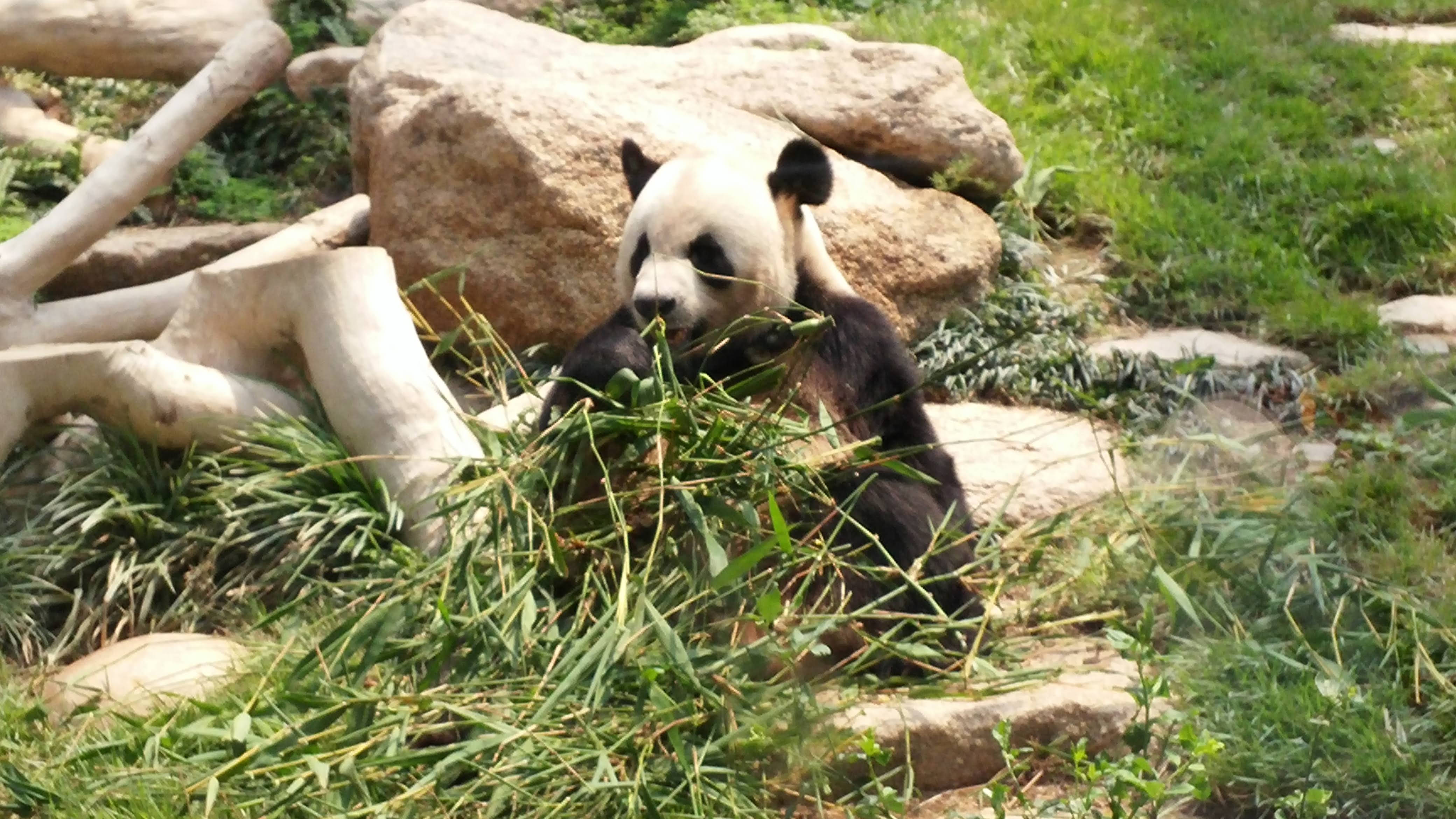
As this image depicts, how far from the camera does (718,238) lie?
3.96 m

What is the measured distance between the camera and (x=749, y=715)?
2.77 metres

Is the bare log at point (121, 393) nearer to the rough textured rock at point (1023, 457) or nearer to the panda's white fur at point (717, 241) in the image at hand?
the panda's white fur at point (717, 241)

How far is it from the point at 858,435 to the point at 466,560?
1377 mm

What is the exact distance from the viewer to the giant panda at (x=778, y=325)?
3.64 m

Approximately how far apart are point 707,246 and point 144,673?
2.08 metres

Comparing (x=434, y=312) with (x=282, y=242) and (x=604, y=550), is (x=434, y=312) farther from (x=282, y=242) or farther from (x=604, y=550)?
(x=604, y=550)

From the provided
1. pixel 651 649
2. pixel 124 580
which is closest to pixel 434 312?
pixel 124 580

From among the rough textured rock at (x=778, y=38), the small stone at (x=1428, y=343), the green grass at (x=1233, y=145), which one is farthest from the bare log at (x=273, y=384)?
the small stone at (x=1428, y=343)

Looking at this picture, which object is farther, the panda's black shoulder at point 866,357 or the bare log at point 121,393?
the bare log at point 121,393

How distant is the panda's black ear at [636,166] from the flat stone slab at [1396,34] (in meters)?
4.76

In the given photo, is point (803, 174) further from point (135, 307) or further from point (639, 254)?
point (135, 307)

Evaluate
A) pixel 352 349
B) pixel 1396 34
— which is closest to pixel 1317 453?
pixel 352 349

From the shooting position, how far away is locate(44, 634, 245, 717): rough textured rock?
353 centimetres

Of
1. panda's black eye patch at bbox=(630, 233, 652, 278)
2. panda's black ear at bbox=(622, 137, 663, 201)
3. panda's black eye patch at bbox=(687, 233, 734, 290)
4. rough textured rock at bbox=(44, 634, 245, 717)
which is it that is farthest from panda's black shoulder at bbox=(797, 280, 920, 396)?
rough textured rock at bbox=(44, 634, 245, 717)
